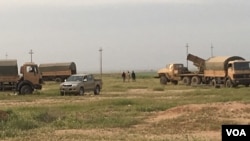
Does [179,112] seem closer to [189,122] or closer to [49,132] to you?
[189,122]

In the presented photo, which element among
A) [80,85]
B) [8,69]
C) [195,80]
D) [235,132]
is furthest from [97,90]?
[235,132]

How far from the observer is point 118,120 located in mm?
17703

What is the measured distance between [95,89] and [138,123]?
21.0 meters

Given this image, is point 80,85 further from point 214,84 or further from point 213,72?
point 213,72

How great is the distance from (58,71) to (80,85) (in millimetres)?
32124

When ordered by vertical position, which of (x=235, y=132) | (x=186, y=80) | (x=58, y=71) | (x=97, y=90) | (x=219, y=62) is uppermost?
(x=219, y=62)

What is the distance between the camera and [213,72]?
164 ft

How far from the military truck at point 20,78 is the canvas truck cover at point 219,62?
18859mm

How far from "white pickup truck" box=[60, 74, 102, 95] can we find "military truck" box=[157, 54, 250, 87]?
45.6ft

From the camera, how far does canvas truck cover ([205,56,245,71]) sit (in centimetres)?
4783

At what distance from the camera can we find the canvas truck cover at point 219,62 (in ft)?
157

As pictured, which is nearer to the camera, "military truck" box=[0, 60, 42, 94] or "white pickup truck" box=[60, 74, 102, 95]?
"white pickup truck" box=[60, 74, 102, 95]

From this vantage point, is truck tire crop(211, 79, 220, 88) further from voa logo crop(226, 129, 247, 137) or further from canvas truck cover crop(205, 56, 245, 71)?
voa logo crop(226, 129, 247, 137)

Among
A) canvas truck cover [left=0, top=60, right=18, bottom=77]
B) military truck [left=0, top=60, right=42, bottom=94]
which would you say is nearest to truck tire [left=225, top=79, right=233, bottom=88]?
military truck [left=0, top=60, right=42, bottom=94]
